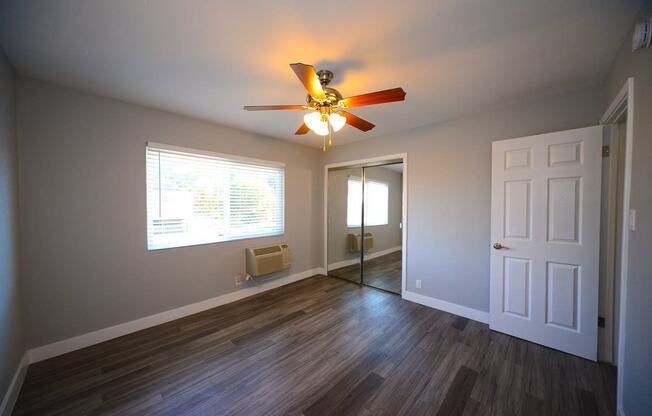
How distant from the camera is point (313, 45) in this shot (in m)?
1.49

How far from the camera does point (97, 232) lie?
2.16 meters

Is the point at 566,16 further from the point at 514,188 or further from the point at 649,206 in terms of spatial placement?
the point at 514,188

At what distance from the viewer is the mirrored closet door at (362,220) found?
Answer: 3.98 meters

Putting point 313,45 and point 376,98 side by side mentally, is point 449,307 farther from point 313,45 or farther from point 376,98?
point 313,45

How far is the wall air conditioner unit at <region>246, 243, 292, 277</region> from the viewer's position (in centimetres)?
315

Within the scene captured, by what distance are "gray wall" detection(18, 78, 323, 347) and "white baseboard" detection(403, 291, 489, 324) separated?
2754mm

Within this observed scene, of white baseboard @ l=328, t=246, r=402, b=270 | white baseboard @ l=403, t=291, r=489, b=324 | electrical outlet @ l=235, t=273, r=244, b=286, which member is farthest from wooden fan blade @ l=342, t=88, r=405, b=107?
white baseboard @ l=328, t=246, r=402, b=270

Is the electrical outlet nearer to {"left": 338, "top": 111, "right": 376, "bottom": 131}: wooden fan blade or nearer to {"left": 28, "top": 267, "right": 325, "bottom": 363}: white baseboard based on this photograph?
{"left": 28, "top": 267, "right": 325, "bottom": 363}: white baseboard

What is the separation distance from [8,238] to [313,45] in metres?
2.55

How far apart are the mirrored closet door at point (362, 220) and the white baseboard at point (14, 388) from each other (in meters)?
3.50

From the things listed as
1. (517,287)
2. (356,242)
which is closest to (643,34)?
(517,287)

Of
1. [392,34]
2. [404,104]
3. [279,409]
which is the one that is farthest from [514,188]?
[279,409]

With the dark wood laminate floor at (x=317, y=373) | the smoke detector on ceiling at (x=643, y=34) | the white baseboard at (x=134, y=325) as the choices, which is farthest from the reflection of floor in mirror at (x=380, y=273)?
the smoke detector on ceiling at (x=643, y=34)

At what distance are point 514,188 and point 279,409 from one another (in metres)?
2.80
